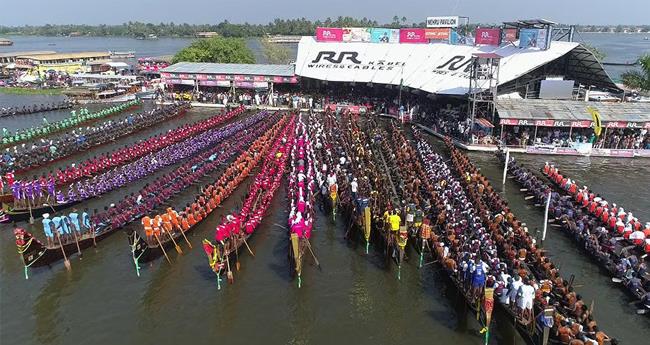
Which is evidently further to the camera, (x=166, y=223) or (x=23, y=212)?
(x=23, y=212)

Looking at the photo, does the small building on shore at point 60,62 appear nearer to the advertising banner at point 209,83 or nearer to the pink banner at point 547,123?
the advertising banner at point 209,83

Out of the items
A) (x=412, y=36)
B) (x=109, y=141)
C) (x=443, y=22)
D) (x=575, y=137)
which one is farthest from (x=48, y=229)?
(x=443, y=22)

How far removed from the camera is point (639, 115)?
31.0 meters

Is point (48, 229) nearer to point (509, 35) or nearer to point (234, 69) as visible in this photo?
point (234, 69)

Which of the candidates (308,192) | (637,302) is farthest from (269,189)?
(637,302)

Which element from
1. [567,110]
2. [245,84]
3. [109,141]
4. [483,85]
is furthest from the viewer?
[245,84]

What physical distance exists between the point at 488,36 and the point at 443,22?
9.59m

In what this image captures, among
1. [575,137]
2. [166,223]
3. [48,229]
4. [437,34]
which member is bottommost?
[166,223]

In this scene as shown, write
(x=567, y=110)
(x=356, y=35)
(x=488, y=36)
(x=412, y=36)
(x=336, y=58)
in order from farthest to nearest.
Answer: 1. (x=356, y=35)
2. (x=412, y=36)
3. (x=336, y=58)
4. (x=488, y=36)
5. (x=567, y=110)

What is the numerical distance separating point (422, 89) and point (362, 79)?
6.78 m

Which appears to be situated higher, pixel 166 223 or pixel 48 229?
pixel 48 229

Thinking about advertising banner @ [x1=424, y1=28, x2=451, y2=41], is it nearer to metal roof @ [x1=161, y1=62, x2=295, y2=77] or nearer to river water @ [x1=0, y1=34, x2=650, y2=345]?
metal roof @ [x1=161, y1=62, x2=295, y2=77]

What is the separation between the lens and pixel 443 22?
49500 millimetres

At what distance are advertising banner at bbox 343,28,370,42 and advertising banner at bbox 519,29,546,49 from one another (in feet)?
50.0
